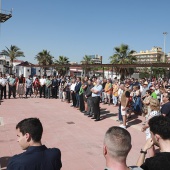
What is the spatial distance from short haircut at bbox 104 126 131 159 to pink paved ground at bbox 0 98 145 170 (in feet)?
10.6

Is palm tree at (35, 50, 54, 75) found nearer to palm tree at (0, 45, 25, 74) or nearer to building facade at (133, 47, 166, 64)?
palm tree at (0, 45, 25, 74)

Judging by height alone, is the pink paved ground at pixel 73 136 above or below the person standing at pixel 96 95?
below

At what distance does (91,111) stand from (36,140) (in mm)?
8456

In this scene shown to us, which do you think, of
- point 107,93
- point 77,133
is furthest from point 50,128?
point 107,93

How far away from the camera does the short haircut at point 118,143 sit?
6.31 ft

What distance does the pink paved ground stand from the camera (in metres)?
5.49

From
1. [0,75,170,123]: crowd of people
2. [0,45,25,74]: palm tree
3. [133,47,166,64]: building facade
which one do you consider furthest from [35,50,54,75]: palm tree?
[133,47,166,64]: building facade

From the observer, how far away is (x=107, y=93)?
563 inches

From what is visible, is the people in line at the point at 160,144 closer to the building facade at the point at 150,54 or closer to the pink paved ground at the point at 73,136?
the pink paved ground at the point at 73,136

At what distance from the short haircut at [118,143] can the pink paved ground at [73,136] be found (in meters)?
3.24

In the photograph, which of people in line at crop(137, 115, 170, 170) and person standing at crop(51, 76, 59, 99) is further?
person standing at crop(51, 76, 59, 99)

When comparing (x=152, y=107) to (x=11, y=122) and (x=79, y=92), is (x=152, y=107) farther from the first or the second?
(x=79, y=92)

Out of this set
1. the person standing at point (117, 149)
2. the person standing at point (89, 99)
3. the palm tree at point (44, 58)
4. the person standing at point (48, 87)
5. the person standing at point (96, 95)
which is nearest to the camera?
the person standing at point (117, 149)

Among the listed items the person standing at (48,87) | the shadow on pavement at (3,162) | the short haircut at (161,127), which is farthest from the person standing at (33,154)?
the person standing at (48,87)
